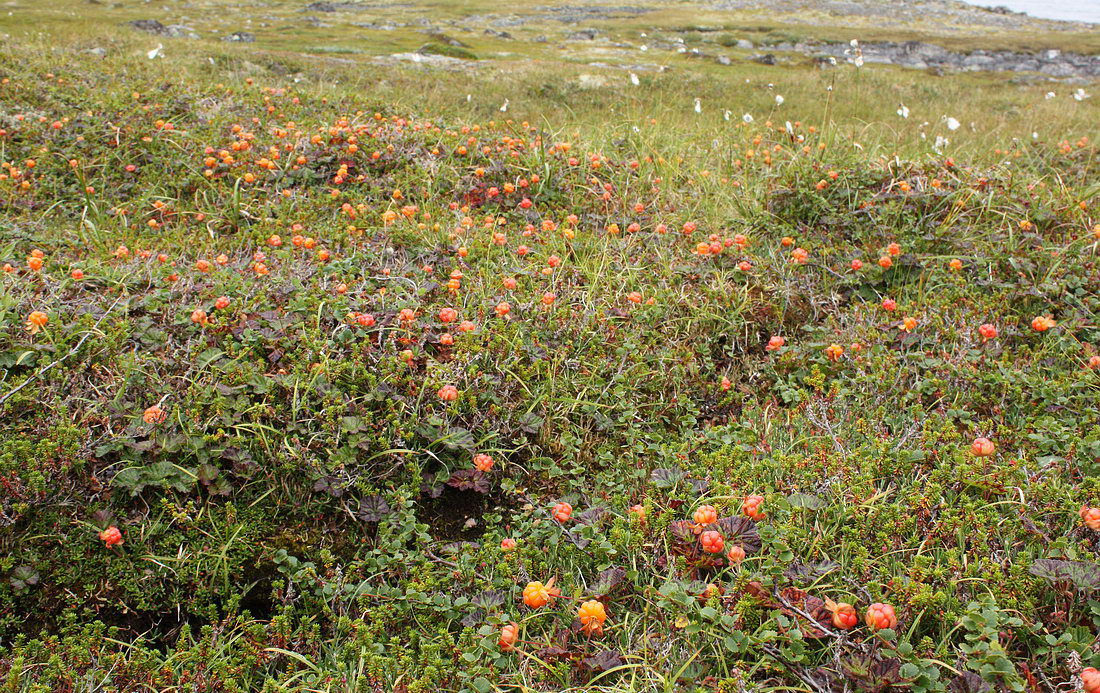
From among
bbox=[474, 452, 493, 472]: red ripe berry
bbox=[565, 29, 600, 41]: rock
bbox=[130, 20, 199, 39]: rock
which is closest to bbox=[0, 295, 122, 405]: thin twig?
bbox=[474, 452, 493, 472]: red ripe berry

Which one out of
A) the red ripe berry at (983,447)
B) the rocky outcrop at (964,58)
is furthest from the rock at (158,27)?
the red ripe berry at (983,447)

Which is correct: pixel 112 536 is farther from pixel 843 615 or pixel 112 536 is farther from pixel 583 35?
pixel 583 35

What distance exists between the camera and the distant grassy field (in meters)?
2.33

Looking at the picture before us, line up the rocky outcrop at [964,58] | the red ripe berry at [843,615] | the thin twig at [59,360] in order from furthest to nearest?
1. the rocky outcrop at [964,58]
2. the thin twig at [59,360]
3. the red ripe berry at [843,615]

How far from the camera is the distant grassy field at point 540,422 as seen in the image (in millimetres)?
2332

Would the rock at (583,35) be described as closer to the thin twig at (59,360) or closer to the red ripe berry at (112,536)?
the thin twig at (59,360)

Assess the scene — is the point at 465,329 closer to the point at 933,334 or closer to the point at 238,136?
the point at 933,334

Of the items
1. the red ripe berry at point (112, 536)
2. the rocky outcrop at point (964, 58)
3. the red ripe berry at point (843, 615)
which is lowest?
the red ripe berry at point (112, 536)

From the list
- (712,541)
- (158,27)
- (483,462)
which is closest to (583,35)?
(158,27)

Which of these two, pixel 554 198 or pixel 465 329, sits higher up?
pixel 554 198

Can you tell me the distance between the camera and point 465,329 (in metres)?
3.60

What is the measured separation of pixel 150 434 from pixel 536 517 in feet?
5.52

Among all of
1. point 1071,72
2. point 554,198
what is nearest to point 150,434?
point 554,198

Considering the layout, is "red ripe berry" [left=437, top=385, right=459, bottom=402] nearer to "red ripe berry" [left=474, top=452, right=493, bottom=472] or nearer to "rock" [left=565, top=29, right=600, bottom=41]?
"red ripe berry" [left=474, top=452, right=493, bottom=472]
